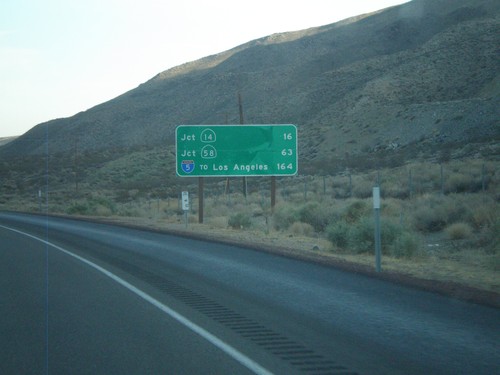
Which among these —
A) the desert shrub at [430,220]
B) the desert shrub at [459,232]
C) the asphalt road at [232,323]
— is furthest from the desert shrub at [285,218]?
the asphalt road at [232,323]

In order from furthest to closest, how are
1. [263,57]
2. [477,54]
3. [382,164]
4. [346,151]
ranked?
[263,57]
[477,54]
[346,151]
[382,164]

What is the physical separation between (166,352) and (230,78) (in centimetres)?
11641

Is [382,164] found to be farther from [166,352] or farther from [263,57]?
[263,57]

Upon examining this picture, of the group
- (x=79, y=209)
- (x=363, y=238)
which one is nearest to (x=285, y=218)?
(x=363, y=238)

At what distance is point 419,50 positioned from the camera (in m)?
87.7

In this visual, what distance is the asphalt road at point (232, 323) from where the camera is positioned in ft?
24.2

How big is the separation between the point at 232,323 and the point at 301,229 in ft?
60.5

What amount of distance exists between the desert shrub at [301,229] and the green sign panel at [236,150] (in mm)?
4073

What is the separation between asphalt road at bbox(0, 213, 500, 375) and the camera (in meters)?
7.38

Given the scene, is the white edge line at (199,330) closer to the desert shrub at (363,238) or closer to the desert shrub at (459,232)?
the desert shrub at (363,238)

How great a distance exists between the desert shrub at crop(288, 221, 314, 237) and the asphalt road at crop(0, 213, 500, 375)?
11.5 m

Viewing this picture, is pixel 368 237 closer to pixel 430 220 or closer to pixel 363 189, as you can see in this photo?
pixel 430 220

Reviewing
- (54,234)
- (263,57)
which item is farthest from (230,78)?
(54,234)

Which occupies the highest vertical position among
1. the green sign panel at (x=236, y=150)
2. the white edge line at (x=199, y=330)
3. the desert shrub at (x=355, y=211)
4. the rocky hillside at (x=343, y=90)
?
the rocky hillside at (x=343, y=90)
